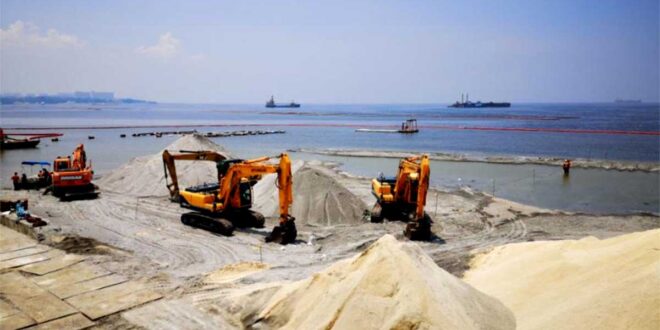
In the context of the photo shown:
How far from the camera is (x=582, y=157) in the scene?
4225 cm

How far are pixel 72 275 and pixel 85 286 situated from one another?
960 millimetres

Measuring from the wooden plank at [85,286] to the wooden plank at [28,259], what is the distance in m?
2.38

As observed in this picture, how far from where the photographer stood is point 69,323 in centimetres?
897

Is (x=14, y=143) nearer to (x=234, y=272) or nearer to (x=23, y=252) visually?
(x=23, y=252)

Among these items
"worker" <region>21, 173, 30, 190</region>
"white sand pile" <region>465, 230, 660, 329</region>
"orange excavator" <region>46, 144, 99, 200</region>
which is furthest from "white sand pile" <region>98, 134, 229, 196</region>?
"white sand pile" <region>465, 230, 660, 329</region>

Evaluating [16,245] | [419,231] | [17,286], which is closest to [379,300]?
[419,231]

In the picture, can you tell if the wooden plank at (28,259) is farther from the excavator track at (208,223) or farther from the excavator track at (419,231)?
the excavator track at (419,231)

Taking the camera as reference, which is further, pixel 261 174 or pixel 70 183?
pixel 70 183

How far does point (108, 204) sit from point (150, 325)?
12432mm

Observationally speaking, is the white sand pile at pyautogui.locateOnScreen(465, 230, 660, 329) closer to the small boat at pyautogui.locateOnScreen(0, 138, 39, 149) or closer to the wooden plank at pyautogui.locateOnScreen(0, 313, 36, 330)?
the wooden plank at pyautogui.locateOnScreen(0, 313, 36, 330)

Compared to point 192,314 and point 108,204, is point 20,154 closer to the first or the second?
point 108,204

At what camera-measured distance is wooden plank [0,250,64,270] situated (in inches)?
474

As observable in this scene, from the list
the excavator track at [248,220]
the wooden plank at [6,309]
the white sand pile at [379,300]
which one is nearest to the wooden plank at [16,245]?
the wooden plank at [6,309]

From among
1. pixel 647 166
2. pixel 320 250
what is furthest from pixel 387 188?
pixel 647 166
